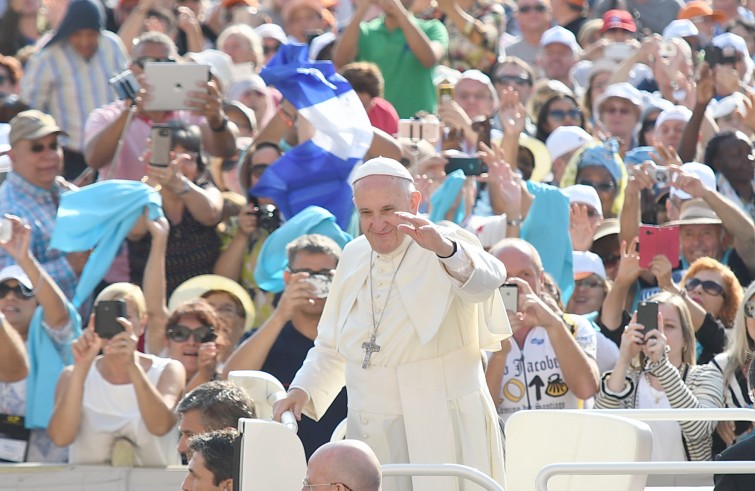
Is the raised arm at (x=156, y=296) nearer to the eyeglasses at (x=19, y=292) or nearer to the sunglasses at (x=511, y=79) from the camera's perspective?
the eyeglasses at (x=19, y=292)

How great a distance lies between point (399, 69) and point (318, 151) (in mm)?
2619

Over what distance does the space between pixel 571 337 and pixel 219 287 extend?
2.16 meters

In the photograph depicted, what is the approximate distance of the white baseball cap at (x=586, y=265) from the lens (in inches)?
364

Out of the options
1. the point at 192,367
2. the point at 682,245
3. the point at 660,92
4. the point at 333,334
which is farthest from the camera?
the point at 660,92

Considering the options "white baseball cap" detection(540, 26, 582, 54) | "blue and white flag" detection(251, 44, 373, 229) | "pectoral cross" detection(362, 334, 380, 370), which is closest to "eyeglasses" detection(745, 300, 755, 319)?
"pectoral cross" detection(362, 334, 380, 370)

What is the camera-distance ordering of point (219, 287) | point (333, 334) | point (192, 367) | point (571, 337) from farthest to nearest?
point (219, 287) → point (192, 367) → point (571, 337) → point (333, 334)

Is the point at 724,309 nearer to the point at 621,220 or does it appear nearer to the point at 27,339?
the point at 621,220

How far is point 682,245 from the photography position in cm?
954

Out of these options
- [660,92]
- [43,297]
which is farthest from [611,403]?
[660,92]

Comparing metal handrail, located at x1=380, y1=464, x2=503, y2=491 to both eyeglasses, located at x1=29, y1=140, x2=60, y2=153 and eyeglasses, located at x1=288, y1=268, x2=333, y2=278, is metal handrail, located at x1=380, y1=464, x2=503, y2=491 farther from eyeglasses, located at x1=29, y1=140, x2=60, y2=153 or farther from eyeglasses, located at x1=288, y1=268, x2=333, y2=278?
eyeglasses, located at x1=29, y1=140, x2=60, y2=153

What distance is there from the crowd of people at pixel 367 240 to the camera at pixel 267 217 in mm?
20

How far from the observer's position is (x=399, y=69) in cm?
1196

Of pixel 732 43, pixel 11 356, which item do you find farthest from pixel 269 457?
pixel 732 43

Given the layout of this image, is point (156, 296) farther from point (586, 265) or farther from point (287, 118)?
point (586, 265)
